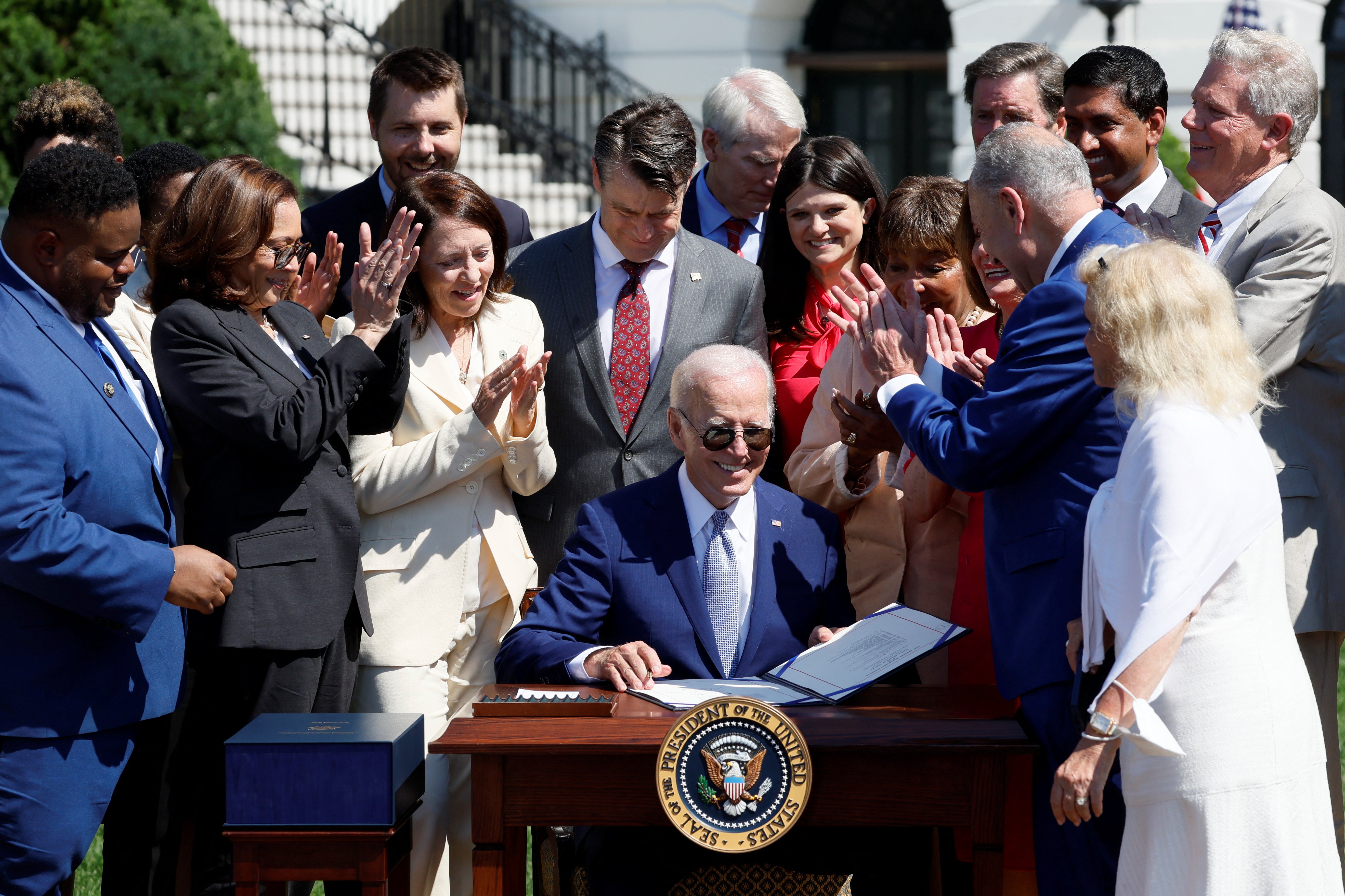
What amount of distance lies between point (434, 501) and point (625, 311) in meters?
0.95

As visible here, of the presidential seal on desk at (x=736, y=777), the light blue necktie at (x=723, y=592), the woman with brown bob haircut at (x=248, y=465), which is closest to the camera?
the presidential seal on desk at (x=736, y=777)

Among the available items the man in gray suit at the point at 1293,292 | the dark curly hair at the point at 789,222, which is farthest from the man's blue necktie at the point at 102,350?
the man in gray suit at the point at 1293,292

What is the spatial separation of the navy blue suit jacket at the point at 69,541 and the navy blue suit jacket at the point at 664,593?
3.00 ft

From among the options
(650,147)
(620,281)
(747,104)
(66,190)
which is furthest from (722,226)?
(66,190)

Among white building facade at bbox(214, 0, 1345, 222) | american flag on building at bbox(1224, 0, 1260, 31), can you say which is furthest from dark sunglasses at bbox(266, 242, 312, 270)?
american flag on building at bbox(1224, 0, 1260, 31)

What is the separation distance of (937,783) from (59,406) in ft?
6.81

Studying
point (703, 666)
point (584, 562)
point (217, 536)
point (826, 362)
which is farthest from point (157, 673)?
point (826, 362)

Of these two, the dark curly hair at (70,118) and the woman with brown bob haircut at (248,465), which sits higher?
the dark curly hair at (70,118)

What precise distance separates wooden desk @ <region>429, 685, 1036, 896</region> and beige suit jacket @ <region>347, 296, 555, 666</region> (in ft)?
2.80

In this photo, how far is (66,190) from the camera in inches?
122

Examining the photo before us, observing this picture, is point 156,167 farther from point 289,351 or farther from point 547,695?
point 547,695

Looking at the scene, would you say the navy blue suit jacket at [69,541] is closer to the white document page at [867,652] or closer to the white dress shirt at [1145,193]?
the white document page at [867,652]

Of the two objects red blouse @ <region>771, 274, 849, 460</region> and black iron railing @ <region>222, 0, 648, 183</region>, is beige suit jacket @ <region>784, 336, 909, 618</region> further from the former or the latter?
black iron railing @ <region>222, 0, 648, 183</region>

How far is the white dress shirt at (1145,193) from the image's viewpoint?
475 centimetres
